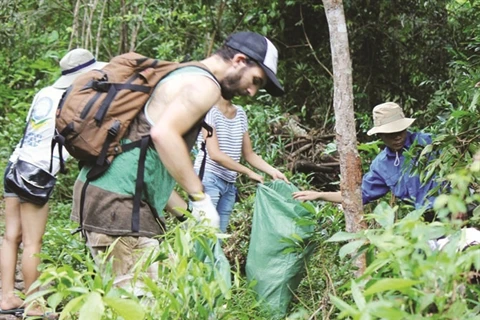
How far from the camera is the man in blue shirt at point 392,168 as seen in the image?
15.0 feet

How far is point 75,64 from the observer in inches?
188

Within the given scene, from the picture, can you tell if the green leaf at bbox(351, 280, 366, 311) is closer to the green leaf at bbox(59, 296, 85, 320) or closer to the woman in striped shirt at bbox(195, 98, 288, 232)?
the green leaf at bbox(59, 296, 85, 320)

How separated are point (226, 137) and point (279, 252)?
138cm

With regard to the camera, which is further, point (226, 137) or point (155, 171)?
point (226, 137)

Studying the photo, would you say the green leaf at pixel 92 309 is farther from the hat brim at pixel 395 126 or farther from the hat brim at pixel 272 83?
the hat brim at pixel 395 126

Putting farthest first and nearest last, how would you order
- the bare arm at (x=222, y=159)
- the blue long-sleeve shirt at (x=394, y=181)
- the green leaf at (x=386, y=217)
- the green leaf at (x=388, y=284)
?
the bare arm at (x=222, y=159) < the blue long-sleeve shirt at (x=394, y=181) < the green leaf at (x=386, y=217) < the green leaf at (x=388, y=284)

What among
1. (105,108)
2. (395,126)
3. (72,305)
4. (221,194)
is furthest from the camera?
(221,194)

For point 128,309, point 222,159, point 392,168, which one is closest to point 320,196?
point 392,168

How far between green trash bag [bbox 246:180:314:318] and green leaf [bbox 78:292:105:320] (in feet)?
6.52

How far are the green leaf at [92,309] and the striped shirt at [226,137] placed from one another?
10.3 ft

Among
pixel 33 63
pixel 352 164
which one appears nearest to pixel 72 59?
pixel 352 164

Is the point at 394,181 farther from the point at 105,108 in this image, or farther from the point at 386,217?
the point at 386,217

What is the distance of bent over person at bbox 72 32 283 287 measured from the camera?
3.52 metres

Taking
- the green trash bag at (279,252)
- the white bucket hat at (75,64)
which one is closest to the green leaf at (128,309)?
the green trash bag at (279,252)
